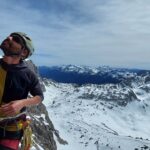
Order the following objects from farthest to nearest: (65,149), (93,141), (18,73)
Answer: (93,141) < (65,149) < (18,73)

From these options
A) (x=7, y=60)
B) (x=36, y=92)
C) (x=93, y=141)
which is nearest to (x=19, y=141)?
(x=36, y=92)

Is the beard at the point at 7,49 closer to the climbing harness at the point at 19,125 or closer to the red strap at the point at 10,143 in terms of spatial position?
the climbing harness at the point at 19,125

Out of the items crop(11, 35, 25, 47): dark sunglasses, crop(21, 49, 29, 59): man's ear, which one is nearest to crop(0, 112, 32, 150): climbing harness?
crop(21, 49, 29, 59): man's ear

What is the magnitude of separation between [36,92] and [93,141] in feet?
634

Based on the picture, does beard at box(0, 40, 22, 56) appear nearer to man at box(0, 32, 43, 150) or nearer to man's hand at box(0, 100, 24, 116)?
man at box(0, 32, 43, 150)

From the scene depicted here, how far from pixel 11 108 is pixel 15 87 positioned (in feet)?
2.32

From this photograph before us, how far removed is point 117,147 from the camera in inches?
7274

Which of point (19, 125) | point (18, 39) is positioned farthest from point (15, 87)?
point (18, 39)

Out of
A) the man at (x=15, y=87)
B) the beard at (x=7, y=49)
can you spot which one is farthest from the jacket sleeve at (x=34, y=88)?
the beard at (x=7, y=49)

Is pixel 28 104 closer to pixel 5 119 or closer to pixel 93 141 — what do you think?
pixel 5 119

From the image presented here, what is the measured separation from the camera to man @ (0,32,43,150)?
8.27 metres

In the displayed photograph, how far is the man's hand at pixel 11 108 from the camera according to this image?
7.98 m

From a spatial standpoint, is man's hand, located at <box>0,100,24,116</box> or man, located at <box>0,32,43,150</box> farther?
man, located at <box>0,32,43,150</box>

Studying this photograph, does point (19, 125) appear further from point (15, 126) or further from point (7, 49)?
point (7, 49)
